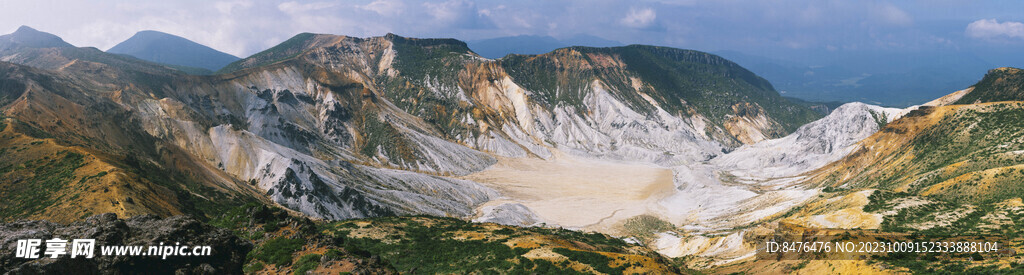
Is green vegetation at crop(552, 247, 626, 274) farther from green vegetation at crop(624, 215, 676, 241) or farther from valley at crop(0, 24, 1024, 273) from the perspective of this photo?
green vegetation at crop(624, 215, 676, 241)

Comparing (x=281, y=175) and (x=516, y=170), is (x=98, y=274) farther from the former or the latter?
(x=516, y=170)

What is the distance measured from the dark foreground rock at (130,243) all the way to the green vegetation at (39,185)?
20.4 metres

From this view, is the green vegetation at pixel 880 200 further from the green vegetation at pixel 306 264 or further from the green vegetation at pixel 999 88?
the green vegetation at pixel 999 88

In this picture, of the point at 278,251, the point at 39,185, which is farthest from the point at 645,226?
the point at 39,185

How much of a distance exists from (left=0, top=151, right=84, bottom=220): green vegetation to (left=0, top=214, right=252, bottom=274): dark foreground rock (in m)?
20.4

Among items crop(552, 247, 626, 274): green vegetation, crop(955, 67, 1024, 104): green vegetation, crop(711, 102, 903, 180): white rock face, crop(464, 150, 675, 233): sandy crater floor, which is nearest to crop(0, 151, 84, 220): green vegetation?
crop(552, 247, 626, 274): green vegetation

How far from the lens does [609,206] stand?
370ft

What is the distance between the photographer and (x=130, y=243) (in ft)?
72.2

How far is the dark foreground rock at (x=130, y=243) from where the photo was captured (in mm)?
18734

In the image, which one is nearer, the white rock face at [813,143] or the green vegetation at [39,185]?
the green vegetation at [39,185]

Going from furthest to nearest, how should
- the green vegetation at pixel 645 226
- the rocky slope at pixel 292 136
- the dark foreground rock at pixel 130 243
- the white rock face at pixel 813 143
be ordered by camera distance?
the white rock face at pixel 813 143, the green vegetation at pixel 645 226, the rocky slope at pixel 292 136, the dark foreground rock at pixel 130 243

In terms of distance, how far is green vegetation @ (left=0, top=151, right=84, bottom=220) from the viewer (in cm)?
3694

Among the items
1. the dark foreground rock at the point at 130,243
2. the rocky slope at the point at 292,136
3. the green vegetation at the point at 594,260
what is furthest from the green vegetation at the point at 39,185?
the green vegetation at the point at 594,260

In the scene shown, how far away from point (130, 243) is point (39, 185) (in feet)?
97.4
